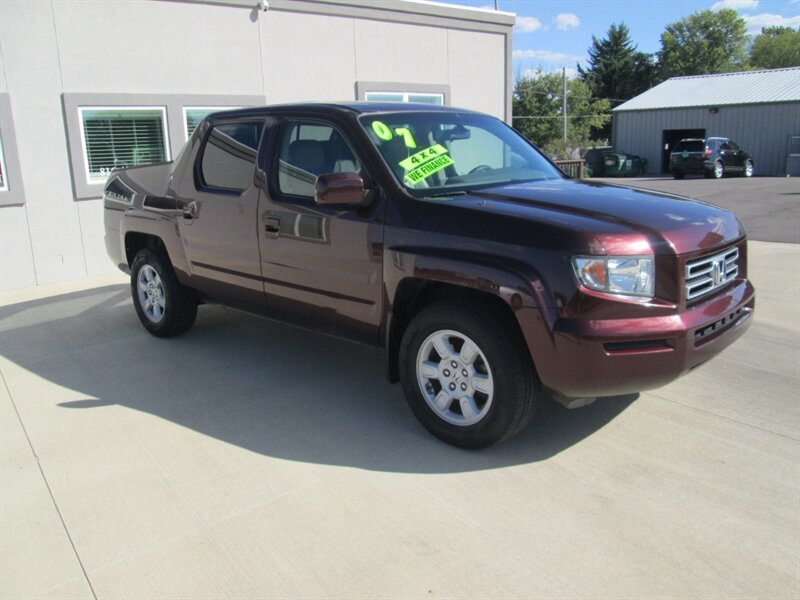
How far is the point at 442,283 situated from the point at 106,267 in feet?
22.9

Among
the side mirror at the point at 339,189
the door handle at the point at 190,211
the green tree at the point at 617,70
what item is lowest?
the door handle at the point at 190,211

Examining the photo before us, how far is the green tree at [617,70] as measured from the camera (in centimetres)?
6475

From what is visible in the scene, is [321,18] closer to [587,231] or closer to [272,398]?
[272,398]

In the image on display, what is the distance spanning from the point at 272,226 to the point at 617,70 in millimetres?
67618

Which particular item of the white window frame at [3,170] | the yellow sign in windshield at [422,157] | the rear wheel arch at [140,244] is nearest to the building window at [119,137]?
the white window frame at [3,170]

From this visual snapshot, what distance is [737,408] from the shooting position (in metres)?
4.25

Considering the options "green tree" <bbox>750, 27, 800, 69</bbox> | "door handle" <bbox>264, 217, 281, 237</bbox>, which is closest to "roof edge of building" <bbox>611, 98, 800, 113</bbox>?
"door handle" <bbox>264, 217, 281, 237</bbox>

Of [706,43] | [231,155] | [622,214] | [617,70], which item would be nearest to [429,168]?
[622,214]

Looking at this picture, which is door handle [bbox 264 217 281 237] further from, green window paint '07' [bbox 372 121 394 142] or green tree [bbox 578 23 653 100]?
green tree [bbox 578 23 653 100]

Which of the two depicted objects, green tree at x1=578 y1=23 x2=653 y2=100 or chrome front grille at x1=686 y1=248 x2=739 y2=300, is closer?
chrome front grille at x1=686 y1=248 x2=739 y2=300

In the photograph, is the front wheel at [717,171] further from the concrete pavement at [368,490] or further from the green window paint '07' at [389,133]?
the green window paint '07' at [389,133]

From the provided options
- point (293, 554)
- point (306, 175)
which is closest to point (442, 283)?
point (306, 175)

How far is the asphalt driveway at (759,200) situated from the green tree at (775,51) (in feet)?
211

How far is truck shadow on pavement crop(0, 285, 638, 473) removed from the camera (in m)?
3.84
